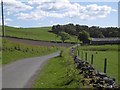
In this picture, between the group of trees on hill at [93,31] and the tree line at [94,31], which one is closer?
the group of trees on hill at [93,31]

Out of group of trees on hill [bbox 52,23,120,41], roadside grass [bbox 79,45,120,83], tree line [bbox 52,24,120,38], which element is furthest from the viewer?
tree line [bbox 52,24,120,38]

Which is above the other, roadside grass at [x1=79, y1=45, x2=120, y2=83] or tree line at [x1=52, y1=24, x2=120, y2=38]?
tree line at [x1=52, y1=24, x2=120, y2=38]

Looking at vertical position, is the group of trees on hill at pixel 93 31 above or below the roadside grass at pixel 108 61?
above

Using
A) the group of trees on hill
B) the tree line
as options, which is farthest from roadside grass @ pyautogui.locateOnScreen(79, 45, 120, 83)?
the tree line

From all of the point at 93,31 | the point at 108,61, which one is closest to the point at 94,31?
the point at 93,31

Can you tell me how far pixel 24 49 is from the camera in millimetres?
55031

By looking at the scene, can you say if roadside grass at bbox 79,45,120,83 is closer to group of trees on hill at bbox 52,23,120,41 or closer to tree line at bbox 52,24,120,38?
group of trees on hill at bbox 52,23,120,41

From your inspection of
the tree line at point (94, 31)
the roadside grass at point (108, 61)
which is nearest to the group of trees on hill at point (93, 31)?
the tree line at point (94, 31)

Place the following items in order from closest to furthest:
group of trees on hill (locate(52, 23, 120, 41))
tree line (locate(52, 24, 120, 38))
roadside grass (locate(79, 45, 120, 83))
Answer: roadside grass (locate(79, 45, 120, 83))
group of trees on hill (locate(52, 23, 120, 41))
tree line (locate(52, 24, 120, 38))

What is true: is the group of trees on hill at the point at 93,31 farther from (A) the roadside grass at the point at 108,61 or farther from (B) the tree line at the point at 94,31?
(A) the roadside grass at the point at 108,61

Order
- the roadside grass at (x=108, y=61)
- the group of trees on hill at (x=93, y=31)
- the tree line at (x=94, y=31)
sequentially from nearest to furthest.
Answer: the roadside grass at (x=108, y=61) → the group of trees on hill at (x=93, y=31) → the tree line at (x=94, y=31)

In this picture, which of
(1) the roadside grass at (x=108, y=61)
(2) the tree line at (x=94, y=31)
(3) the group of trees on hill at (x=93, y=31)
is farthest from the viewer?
(2) the tree line at (x=94, y=31)

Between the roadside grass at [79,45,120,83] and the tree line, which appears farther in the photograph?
the tree line

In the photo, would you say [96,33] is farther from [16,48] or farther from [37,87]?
[37,87]
